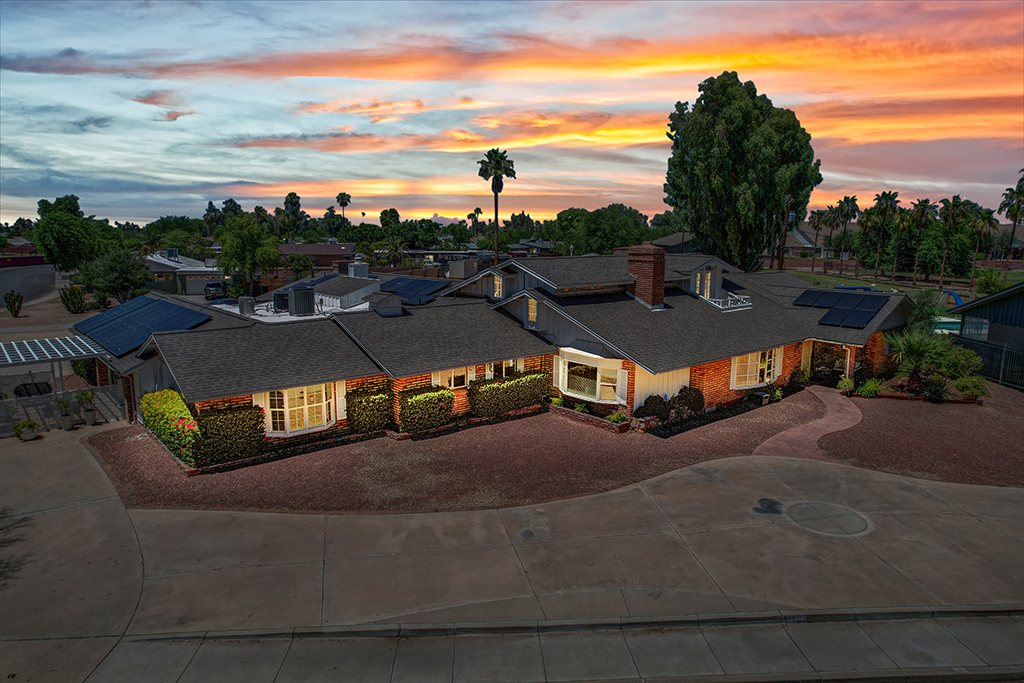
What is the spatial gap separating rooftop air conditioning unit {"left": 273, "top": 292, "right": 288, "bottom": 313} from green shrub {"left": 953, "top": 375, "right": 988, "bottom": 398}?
33.7 metres

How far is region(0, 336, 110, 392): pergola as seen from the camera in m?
22.8

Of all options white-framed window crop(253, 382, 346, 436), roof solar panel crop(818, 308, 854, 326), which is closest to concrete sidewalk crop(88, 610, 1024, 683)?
white-framed window crop(253, 382, 346, 436)

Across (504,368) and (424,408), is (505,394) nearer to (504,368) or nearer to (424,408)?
(504,368)

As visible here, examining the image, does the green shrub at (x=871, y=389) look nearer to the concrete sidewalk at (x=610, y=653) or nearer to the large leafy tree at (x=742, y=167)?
the concrete sidewalk at (x=610, y=653)

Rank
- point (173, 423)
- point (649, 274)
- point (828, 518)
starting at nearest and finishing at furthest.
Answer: point (828, 518)
point (173, 423)
point (649, 274)

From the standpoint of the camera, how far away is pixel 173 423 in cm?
1781

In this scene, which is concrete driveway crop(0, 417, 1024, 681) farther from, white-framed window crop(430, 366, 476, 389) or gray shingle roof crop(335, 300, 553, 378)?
white-framed window crop(430, 366, 476, 389)

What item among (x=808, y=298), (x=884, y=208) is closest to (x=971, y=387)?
(x=808, y=298)

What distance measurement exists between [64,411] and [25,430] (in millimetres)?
1671

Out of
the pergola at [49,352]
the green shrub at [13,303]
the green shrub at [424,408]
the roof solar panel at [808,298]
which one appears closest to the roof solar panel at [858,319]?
the roof solar panel at [808,298]

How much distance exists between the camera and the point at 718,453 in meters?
19.2

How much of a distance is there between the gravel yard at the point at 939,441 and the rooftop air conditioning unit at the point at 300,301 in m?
24.3

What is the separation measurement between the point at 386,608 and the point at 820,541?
1003 centimetres

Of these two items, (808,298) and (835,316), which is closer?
(835,316)
